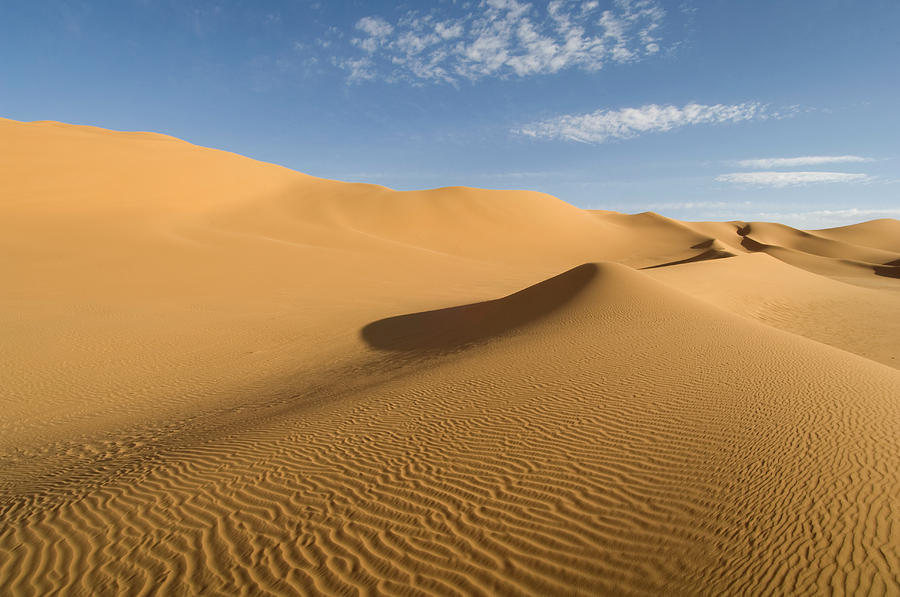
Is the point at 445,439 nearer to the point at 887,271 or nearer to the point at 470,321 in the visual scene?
the point at 470,321

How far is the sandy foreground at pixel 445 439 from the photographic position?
3674mm

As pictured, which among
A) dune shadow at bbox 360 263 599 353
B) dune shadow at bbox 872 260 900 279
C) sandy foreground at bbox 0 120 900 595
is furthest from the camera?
dune shadow at bbox 872 260 900 279

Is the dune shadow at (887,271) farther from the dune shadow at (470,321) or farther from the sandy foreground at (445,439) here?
the dune shadow at (470,321)

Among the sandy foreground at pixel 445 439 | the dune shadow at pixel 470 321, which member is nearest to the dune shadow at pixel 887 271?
the sandy foreground at pixel 445 439

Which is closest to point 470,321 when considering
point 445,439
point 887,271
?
point 445,439

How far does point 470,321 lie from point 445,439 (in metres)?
9.22

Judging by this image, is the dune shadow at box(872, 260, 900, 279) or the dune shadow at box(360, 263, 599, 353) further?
the dune shadow at box(872, 260, 900, 279)

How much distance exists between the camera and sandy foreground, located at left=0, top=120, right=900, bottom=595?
3.67 m

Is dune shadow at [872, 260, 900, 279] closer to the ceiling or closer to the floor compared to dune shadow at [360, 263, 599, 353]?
closer to the floor

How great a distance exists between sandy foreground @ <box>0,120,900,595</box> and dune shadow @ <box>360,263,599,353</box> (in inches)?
5.8

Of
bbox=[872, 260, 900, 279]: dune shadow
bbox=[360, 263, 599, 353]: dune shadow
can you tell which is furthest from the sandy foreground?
bbox=[872, 260, 900, 279]: dune shadow

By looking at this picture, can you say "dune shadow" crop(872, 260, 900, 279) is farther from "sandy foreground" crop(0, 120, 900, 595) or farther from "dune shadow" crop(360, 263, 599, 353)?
"dune shadow" crop(360, 263, 599, 353)

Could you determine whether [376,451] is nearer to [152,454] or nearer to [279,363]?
[152,454]

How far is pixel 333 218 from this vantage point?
44.1 metres
